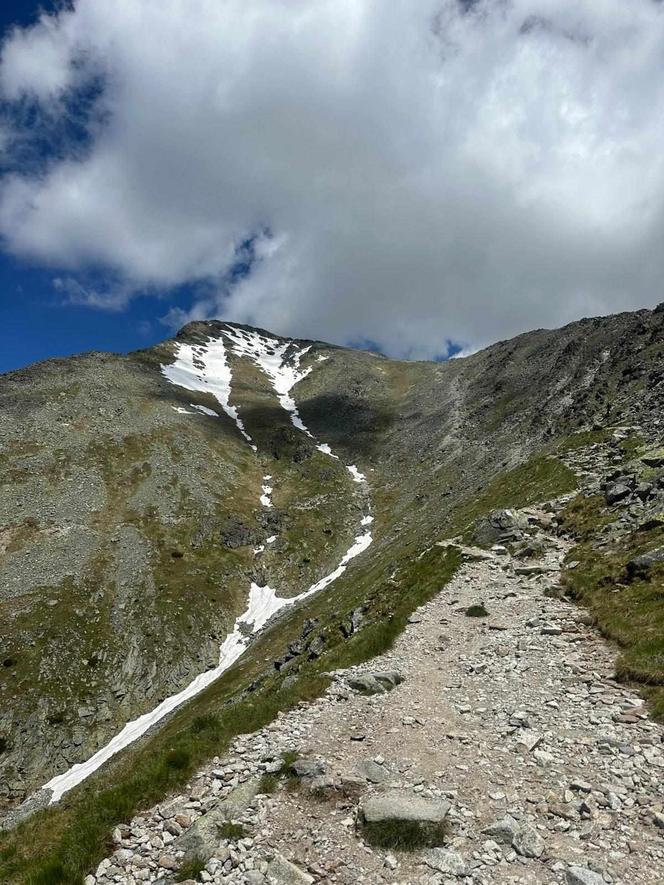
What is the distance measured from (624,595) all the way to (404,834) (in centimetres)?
1546

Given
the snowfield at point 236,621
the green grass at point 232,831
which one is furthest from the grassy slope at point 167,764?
the snowfield at point 236,621

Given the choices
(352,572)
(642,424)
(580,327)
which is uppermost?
(580,327)

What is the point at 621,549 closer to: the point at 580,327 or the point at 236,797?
the point at 236,797

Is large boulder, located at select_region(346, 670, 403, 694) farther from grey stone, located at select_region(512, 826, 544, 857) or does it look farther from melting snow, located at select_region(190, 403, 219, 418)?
melting snow, located at select_region(190, 403, 219, 418)

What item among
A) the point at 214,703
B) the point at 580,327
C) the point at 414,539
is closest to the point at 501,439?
the point at 414,539

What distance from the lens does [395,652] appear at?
67.7 ft

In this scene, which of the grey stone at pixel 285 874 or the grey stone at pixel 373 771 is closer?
the grey stone at pixel 285 874

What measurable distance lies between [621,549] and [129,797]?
24209 mm

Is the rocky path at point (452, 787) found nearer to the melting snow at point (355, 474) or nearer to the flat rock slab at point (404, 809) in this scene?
the flat rock slab at point (404, 809)

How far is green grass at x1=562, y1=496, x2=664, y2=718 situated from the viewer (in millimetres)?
14875

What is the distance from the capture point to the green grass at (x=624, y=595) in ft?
48.8

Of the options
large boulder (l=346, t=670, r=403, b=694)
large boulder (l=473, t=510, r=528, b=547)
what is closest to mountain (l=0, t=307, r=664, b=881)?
large boulder (l=346, t=670, r=403, b=694)

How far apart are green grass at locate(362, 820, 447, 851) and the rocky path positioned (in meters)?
0.15

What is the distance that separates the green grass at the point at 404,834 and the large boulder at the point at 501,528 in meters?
25.1
